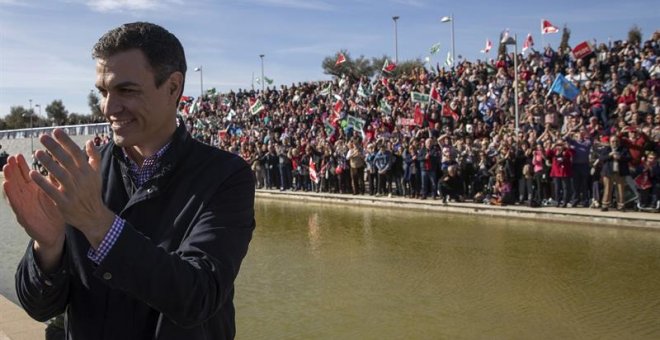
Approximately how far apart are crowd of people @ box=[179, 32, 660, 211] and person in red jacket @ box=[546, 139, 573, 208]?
0.02m

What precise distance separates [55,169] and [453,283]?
23.2 ft

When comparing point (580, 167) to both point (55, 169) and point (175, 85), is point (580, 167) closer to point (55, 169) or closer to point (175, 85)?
point (175, 85)

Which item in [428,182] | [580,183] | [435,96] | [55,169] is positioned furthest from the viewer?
[435,96]

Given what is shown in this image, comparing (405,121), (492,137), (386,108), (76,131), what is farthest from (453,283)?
(76,131)

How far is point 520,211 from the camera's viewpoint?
553 inches

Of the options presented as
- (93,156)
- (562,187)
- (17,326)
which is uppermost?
(93,156)

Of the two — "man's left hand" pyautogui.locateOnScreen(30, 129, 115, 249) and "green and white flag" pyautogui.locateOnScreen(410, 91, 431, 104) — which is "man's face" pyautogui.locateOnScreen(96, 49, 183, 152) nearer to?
"man's left hand" pyautogui.locateOnScreen(30, 129, 115, 249)

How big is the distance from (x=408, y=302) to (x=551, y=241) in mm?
4710

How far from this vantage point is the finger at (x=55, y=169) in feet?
4.43

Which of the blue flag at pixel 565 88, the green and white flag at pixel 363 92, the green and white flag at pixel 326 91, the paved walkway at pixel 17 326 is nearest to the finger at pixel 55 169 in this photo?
the paved walkway at pixel 17 326

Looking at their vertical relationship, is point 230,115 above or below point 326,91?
below

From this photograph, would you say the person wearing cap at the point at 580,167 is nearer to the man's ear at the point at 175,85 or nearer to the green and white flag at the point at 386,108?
the green and white flag at the point at 386,108

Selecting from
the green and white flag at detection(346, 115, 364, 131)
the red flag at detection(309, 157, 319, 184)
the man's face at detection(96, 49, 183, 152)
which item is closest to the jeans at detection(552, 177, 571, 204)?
the green and white flag at detection(346, 115, 364, 131)

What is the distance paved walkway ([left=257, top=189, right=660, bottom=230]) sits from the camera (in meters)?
12.1
